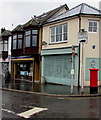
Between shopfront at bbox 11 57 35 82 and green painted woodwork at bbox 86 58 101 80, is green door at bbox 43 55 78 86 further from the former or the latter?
shopfront at bbox 11 57 35 82

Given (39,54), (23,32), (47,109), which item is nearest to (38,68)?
(39,54)

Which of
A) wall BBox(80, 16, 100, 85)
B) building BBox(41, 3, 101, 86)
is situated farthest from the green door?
wall BBox(80, 16, 100, 85)

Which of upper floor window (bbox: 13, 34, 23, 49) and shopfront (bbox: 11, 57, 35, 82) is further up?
upper floor window (bbox: 13, 34, 23, 49)

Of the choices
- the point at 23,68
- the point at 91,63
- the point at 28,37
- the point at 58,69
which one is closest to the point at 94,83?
the point at 91,63

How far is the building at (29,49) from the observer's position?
762 inches

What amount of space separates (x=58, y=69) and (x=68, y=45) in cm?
257

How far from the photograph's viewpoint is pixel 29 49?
19547 millimetres

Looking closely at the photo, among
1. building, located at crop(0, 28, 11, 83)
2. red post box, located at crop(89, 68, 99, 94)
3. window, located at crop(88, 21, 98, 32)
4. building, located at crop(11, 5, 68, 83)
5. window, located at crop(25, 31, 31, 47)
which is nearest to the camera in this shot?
red post box, located at crop(89, 68, 99, 94)

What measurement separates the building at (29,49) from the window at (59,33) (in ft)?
6.01

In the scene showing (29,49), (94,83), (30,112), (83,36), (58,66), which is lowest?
(30,112)

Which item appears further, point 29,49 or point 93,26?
point 29,49

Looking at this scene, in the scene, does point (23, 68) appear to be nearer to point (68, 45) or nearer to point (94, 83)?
point (68, 45)

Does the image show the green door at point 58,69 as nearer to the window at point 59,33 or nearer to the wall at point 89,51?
the wall at point 89,51

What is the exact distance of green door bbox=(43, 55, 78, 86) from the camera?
15914mm
